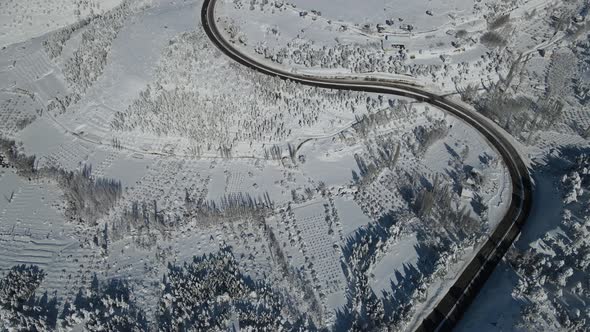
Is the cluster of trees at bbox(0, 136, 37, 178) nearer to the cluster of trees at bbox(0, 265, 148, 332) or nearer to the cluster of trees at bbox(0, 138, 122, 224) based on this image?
the cluster of trees at bbox(0, 138, 122, 224)

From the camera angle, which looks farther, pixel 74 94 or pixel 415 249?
pixel 74 94

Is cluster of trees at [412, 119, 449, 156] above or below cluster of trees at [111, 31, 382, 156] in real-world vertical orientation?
below

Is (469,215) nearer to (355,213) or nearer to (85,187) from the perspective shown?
(355,213)

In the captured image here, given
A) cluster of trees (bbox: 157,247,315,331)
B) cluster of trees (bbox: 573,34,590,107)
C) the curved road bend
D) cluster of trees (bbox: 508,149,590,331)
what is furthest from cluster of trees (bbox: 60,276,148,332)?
cluster of trees (bbox: 573,34,590,107)

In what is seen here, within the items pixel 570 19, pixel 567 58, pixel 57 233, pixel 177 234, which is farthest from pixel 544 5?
pixel 57 233

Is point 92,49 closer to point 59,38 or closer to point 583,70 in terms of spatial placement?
point 59,38

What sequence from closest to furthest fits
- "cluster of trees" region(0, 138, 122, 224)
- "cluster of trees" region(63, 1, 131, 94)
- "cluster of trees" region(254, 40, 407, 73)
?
"cluster of trees" region(0, 138, 122, 224), "cluster of trees" region(63, 1, 131, 94), "cluster of trees" region(254, 40, 407, 73)
